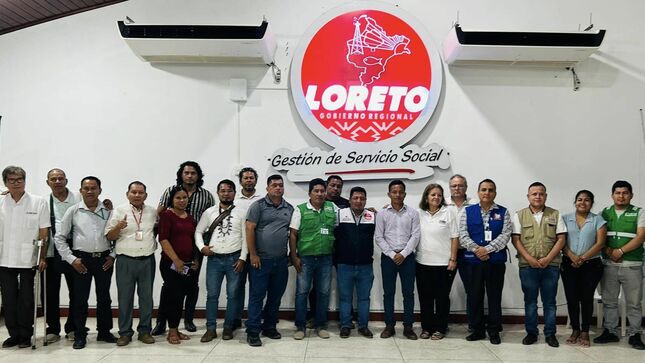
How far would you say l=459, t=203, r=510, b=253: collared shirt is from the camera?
401cm

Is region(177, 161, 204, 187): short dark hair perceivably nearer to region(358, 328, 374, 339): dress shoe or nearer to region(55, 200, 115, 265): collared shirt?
region(55, 200, 115, 265): collared shirt

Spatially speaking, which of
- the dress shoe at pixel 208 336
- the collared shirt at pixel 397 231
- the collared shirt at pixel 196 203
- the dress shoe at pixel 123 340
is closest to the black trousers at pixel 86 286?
the dress shoe at pixel 123 340

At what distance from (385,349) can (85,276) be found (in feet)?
8.23

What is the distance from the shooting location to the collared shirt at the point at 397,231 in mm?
Result: 4098

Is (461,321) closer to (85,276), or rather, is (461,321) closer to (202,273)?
(202,273)

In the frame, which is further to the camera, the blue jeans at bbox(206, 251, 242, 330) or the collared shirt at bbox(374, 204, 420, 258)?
the collared shirt at bbox(374, 204, 420, 258)

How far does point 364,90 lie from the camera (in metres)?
4.99

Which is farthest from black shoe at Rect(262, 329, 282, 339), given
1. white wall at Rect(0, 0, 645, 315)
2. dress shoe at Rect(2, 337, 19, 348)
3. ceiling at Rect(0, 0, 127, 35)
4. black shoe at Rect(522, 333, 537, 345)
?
ceiling at Rect(0, 0, 127, 35)

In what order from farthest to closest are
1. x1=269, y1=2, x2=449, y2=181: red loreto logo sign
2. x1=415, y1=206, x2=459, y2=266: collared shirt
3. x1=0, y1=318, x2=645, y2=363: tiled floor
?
1. x1=269, y1=2, x2=449, y2=181: red loreto logo sign
2. x1=415, y1=206, x2=459, y2=266: collared shirt
3. x1=0, y1=318, x2=645, y2=363: tiled floor

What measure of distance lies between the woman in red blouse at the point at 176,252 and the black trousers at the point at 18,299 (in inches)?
41.4

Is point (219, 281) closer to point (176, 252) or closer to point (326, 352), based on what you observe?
point (176, 252)

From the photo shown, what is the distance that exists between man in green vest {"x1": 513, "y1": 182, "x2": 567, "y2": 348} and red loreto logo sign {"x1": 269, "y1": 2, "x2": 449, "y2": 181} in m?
1.19

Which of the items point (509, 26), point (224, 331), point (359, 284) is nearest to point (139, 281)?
point (224, 331)

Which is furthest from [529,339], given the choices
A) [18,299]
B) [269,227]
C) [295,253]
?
[18,299]
